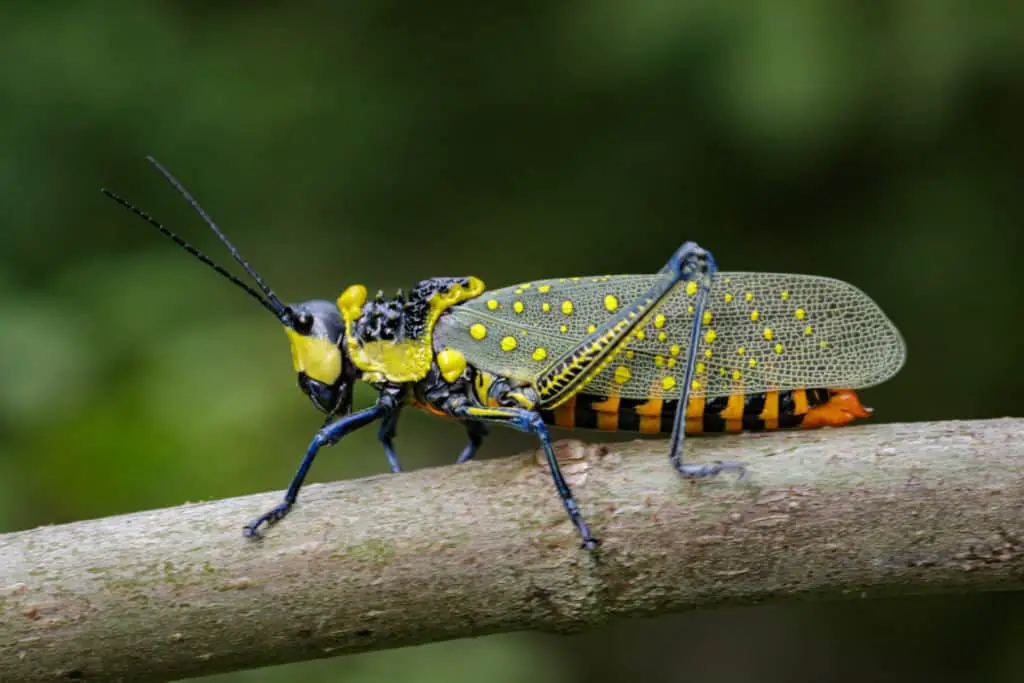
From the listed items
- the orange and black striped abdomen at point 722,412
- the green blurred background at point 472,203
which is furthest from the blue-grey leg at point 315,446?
the green blurred background at point 472,203

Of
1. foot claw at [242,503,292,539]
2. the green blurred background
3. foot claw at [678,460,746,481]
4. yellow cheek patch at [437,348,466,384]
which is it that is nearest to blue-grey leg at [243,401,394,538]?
foot claw at [242,503,292,539]

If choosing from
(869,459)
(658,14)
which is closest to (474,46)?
(658,14)

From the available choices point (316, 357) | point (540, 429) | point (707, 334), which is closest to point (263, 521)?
point (540, 429)

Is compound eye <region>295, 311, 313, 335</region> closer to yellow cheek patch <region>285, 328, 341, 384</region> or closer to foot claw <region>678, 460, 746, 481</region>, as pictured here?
yellow cheek patch <region>285, 328, 341, 384</region>

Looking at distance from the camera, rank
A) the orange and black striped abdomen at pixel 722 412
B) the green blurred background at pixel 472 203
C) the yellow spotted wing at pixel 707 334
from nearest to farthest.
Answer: the orange and black striped abdomen at pixel 722 412, the yellow spotted wing at pixel 707 334, the green blurred background at pixel 472 203

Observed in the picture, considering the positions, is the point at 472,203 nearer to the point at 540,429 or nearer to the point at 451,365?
the point at 451,365

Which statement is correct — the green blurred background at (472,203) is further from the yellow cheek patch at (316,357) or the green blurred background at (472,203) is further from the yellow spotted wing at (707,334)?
the yellow spotted wing at (707,334)
